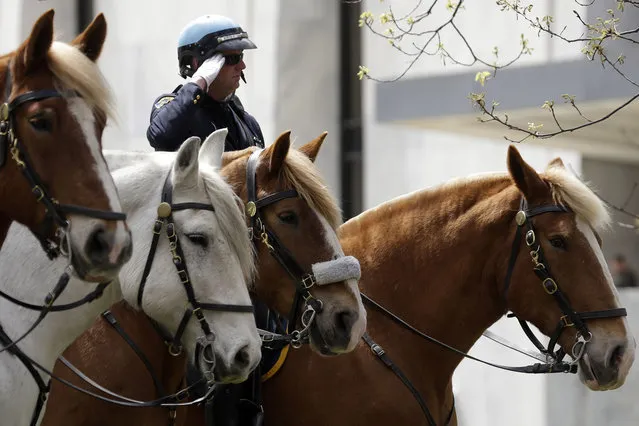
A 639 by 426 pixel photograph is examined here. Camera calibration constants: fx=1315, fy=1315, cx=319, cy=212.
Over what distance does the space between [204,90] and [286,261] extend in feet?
3.99

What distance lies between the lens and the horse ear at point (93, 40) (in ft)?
16.8

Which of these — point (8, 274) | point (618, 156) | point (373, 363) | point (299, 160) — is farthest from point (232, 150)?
point (618, 156)

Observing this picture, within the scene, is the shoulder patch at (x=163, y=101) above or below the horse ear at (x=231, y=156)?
above

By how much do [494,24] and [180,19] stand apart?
4591mm

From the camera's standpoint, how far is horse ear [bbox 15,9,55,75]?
4.77 metres

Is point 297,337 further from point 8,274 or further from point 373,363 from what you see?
point 8,274

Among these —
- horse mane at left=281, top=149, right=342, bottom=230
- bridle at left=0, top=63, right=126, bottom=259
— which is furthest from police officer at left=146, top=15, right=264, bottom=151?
bridle at left=0, top=63, right=126, bottom=259

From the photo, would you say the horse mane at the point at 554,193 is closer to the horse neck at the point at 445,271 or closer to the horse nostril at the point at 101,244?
the horse neck at the point at 445,271

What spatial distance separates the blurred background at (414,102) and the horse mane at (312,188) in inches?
234

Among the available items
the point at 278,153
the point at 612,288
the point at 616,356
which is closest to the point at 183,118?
the point at 278,153

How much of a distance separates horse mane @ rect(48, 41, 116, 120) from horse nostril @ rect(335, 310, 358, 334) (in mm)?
1500

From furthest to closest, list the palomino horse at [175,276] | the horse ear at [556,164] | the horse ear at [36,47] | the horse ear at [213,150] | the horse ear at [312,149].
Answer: the horse ear at [556,164]
the horse ear at [312,149]
the horse ear at [213,150]
the palomino horse at [175,276]
the horse ear at [36,47]

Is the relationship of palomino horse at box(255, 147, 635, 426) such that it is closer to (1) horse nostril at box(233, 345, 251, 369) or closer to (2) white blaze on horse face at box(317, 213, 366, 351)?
(2) white blaze on horse face at box(317, 213, 366, 351)

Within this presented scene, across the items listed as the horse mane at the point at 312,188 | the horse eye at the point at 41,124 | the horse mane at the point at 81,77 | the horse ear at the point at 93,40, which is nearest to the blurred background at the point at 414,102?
the horse mane at the point at 312,188
